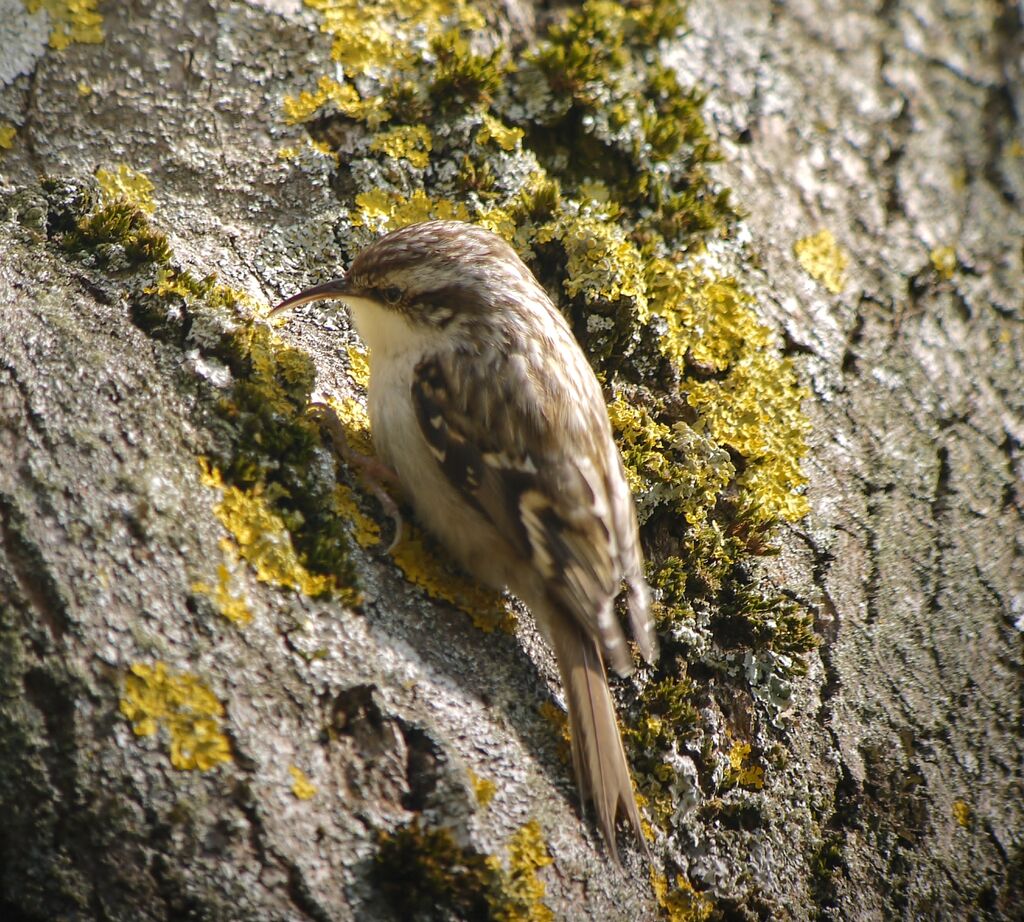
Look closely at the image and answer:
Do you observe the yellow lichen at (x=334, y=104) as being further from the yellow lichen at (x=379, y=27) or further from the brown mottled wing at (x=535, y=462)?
the brown mottled wing at (x=535, y=462)

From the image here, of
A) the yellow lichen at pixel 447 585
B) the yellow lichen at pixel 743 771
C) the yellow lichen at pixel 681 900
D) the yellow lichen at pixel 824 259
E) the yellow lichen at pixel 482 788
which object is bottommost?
the yellow lichen at pixel 681 900

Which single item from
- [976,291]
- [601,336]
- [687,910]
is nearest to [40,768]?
[687,910]

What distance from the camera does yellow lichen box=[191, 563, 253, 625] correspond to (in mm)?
1487

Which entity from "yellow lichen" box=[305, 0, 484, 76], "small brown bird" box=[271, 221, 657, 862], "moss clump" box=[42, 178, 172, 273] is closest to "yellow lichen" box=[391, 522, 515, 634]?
"small brown bird" box=[271, 221, 657, 862]

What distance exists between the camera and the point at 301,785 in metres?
1.41

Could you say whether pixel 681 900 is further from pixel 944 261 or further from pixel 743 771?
pixel 944 261

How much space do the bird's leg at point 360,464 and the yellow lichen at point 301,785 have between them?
20.4 inches

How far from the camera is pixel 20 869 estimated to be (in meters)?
1.31

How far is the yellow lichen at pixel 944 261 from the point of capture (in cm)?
276

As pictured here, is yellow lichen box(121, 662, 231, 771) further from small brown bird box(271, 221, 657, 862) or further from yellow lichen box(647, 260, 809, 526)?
yellow lichen box(647, 260, 809, 526)

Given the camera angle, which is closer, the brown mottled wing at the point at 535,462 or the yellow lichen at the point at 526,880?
the yellow lichen at the point at 526,880

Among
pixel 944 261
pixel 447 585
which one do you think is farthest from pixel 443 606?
pixel 944 261

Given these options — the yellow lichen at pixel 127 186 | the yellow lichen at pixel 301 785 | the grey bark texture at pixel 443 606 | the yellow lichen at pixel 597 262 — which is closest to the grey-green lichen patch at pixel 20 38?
the grey bark texture at pixel 443 606

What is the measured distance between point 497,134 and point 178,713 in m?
1.59
